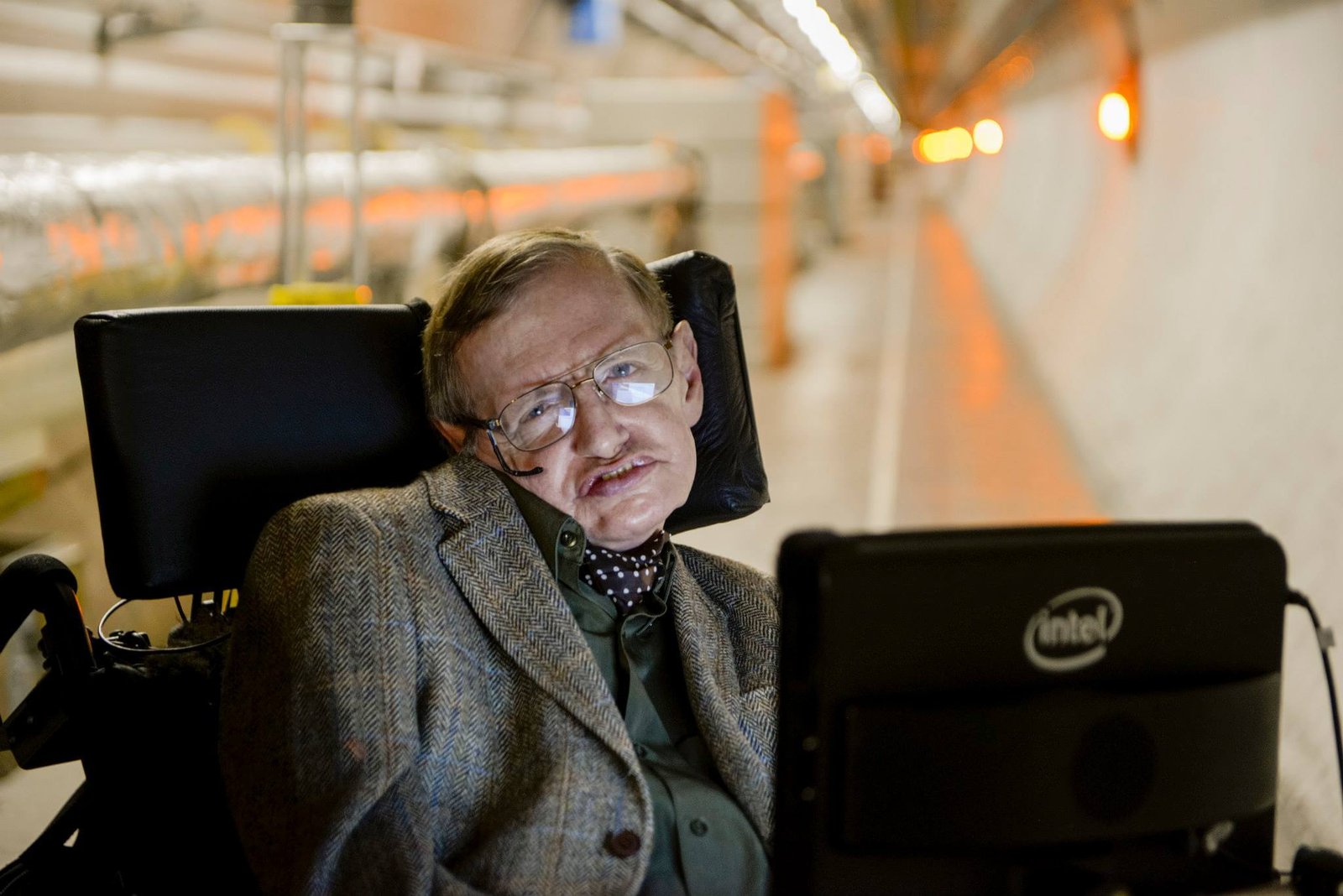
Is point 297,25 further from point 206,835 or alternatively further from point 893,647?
point 893,647

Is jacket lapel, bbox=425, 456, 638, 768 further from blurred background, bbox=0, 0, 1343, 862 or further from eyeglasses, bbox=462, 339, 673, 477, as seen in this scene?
Result: blurred background, bbox=0, 0, 1343, 862

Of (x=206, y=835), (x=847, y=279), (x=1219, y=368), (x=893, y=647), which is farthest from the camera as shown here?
(x=847, y=279)

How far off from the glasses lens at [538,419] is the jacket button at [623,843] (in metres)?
0.50

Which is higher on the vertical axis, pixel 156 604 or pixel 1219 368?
pixel 1219 368

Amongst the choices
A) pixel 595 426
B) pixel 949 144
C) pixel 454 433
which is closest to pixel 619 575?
pixel 595 426

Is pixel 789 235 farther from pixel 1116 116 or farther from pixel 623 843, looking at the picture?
pixel 623 843

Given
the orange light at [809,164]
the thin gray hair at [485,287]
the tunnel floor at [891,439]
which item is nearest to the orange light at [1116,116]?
the tunnel floor at [891,439]

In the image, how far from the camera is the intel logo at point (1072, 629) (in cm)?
92

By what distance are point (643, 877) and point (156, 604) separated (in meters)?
2.58

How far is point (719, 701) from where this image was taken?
5.50 feet

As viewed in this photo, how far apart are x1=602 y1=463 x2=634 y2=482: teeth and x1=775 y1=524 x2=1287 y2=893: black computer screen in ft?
2.72

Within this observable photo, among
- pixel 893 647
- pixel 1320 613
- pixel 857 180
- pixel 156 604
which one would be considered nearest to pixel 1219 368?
pixel 1320 613

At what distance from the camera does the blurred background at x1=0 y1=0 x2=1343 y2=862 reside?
362cm

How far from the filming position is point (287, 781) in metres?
1.39
